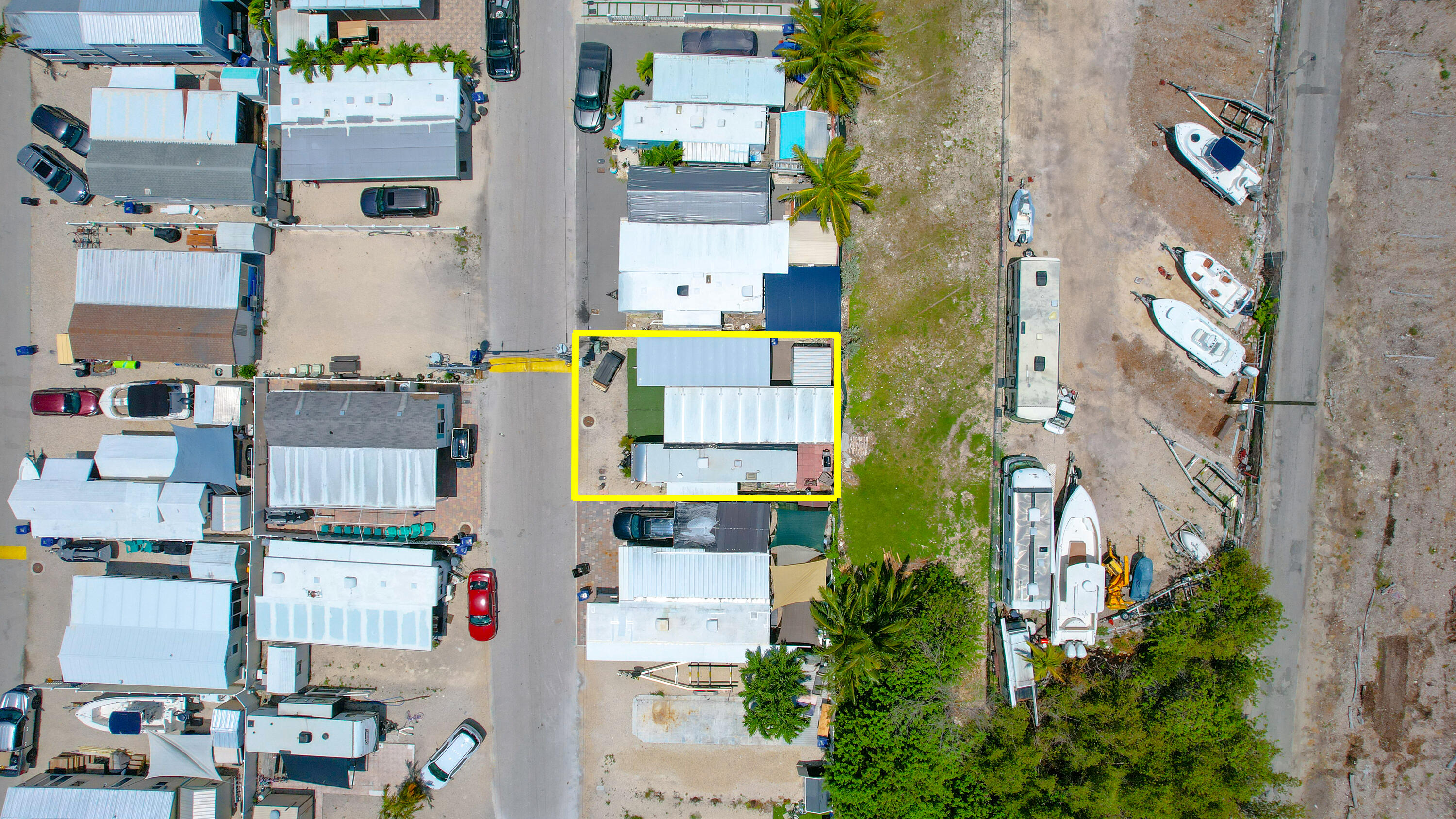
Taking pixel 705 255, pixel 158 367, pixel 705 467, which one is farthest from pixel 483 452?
pixel 158 367

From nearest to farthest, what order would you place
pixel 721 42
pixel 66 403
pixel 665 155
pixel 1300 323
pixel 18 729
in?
pixel 665 155 → pixel 721 42 → pixel 66 403 → pixel 1300 323 → pixel 18 729

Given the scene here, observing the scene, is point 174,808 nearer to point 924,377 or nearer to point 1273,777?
point 924,377

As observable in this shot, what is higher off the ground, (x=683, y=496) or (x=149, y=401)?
(x=149, y=401)

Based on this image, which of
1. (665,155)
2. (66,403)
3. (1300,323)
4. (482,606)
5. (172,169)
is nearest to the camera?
(665,155)

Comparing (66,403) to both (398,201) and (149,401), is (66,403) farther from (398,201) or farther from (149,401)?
(398,201)

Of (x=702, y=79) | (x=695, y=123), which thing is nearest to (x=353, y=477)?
(x=695, y=123)

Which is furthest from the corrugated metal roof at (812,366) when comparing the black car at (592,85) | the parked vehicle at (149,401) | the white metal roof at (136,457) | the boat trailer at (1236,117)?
the white metal roof at (136,457)
